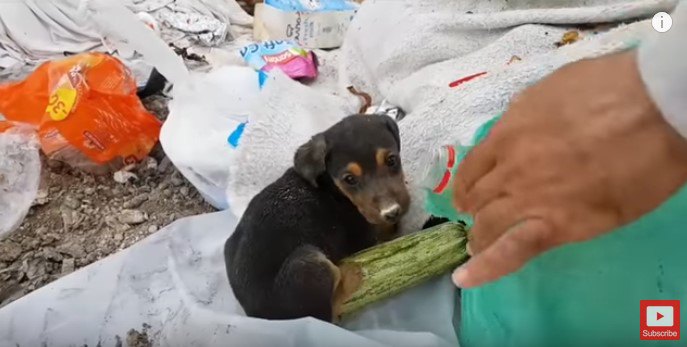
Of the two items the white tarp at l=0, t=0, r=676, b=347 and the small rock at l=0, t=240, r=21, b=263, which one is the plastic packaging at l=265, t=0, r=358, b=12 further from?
the small rock at l=0, t=240, r=21, b=263

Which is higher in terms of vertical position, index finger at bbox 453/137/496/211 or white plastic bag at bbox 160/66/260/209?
index finger at bbox 453/137/496/211

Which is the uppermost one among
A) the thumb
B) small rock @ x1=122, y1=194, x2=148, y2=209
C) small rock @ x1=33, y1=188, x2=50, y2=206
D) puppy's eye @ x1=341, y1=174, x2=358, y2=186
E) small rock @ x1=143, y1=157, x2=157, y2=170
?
the thumb

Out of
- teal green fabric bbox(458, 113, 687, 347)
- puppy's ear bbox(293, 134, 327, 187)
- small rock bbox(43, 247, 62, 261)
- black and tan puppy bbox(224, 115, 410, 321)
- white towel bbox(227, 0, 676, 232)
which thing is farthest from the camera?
small rock bbox(43, 247, 62, 261)

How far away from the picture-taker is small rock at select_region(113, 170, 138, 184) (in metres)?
1.75

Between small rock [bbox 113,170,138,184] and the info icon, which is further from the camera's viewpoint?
small rock [bbox 113,170,138,184]

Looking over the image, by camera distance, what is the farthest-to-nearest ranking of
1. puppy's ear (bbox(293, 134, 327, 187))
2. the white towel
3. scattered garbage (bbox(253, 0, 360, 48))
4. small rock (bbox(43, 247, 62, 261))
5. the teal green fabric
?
scattered garbage (bbox(253, 0, 360, 48)), small rock (bbox(43, 247, 62, 261)), the white towel, puppy's ear (bbox(293, 134, 327, 187)), the teal green fabric

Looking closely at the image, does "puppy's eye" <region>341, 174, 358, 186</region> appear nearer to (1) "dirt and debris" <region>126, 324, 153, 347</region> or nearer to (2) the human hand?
(1) "dirt and debris" <region>126, 324, 153, 347</region>

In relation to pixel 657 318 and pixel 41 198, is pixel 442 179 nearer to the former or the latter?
pixel 657 318

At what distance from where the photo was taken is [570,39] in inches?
61.9

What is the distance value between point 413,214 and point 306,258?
11.0 inches

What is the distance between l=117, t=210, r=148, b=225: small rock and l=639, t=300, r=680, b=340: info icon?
3.44 ft

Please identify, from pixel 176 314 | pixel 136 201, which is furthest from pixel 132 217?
pixel 176 314

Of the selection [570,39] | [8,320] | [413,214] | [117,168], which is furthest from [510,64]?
[8,320]

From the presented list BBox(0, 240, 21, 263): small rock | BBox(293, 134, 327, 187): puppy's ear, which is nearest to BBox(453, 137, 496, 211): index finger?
BBox(293, 134, 327, 187): puppy's ear
